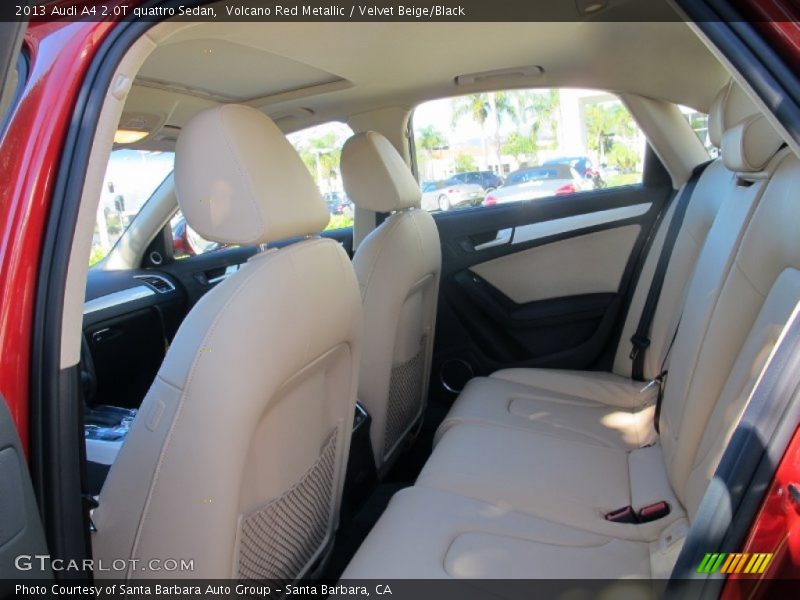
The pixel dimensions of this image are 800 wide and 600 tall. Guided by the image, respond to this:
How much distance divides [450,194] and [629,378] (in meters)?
1.18

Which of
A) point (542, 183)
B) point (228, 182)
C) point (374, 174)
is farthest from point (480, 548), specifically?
point (542, 183)

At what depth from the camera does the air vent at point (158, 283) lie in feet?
8.39

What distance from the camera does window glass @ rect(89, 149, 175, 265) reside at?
236 centimetres

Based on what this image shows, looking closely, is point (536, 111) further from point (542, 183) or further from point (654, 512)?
point (654, 512)

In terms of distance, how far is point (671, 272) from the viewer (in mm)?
2520

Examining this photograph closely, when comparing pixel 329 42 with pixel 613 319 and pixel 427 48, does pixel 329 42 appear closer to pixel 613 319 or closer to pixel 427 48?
pixel 427 48

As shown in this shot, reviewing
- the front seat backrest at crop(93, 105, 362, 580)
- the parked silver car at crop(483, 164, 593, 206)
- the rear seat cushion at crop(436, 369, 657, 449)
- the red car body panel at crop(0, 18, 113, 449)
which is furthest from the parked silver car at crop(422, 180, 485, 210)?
the red car body panel at crop(0, 18, 113, 449)

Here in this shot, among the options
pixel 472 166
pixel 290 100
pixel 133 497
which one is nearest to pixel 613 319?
pixel 472 166

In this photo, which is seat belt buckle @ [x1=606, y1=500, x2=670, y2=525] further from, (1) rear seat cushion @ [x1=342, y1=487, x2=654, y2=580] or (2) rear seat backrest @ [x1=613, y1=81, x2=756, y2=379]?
(2) rear seat backrest @ [x1=613, y1=81, x2=756, y2=379]

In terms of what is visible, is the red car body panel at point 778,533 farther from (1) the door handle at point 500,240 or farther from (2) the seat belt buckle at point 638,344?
(1) the door handle at point 500,240

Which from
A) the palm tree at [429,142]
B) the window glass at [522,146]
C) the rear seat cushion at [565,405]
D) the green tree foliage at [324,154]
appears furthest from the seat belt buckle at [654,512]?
the palm tree at [429,142]

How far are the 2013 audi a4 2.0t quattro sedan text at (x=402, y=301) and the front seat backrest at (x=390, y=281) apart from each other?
0.04 ft

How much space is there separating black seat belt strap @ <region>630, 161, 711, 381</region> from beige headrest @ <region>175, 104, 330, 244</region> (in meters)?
1.77

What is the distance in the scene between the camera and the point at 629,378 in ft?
8.78
